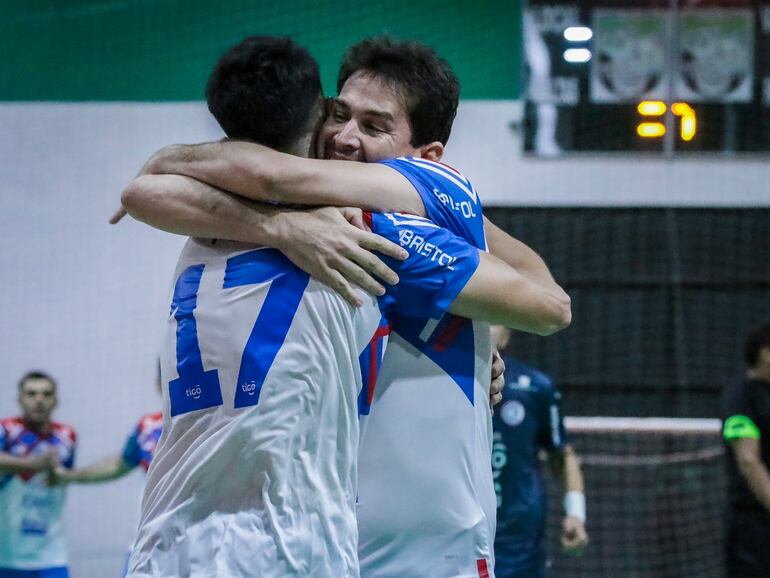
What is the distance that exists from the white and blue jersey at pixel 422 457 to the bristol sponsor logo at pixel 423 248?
97 millimetres

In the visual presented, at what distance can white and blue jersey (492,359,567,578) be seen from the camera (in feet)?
18.4

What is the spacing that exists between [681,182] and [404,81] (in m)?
7.31

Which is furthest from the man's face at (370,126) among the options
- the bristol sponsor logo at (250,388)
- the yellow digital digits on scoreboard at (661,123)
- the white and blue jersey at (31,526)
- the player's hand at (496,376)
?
the yellow digital digits on scoreboard at (661,123)

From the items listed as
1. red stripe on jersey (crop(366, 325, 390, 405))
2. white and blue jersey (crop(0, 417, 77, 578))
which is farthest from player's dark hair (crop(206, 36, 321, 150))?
white and blue jersey (crop(0, 417, 77, 578))

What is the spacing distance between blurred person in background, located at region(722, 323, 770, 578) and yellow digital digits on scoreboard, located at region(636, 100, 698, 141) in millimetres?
3377

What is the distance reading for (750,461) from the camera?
18.7ft

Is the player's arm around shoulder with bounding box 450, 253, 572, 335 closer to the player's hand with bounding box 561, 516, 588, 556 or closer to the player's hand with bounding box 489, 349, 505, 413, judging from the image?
the player's hand with bounding box 489, 349, 505, 413

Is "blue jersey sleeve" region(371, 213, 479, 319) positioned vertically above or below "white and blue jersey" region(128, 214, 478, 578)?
above

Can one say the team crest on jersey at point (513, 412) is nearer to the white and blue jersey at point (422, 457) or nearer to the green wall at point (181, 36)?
the white and blue jersey at point (422, 457)

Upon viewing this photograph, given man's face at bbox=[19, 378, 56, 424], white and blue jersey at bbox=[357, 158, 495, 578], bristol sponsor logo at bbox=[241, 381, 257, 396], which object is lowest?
man's face at bbox=[19, 378, 56, 424]

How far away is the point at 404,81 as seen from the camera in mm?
2389

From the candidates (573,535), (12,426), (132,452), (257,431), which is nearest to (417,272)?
(257,431)

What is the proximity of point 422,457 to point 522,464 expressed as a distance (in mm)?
3592

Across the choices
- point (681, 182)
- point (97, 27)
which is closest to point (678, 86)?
point (681, 182)
